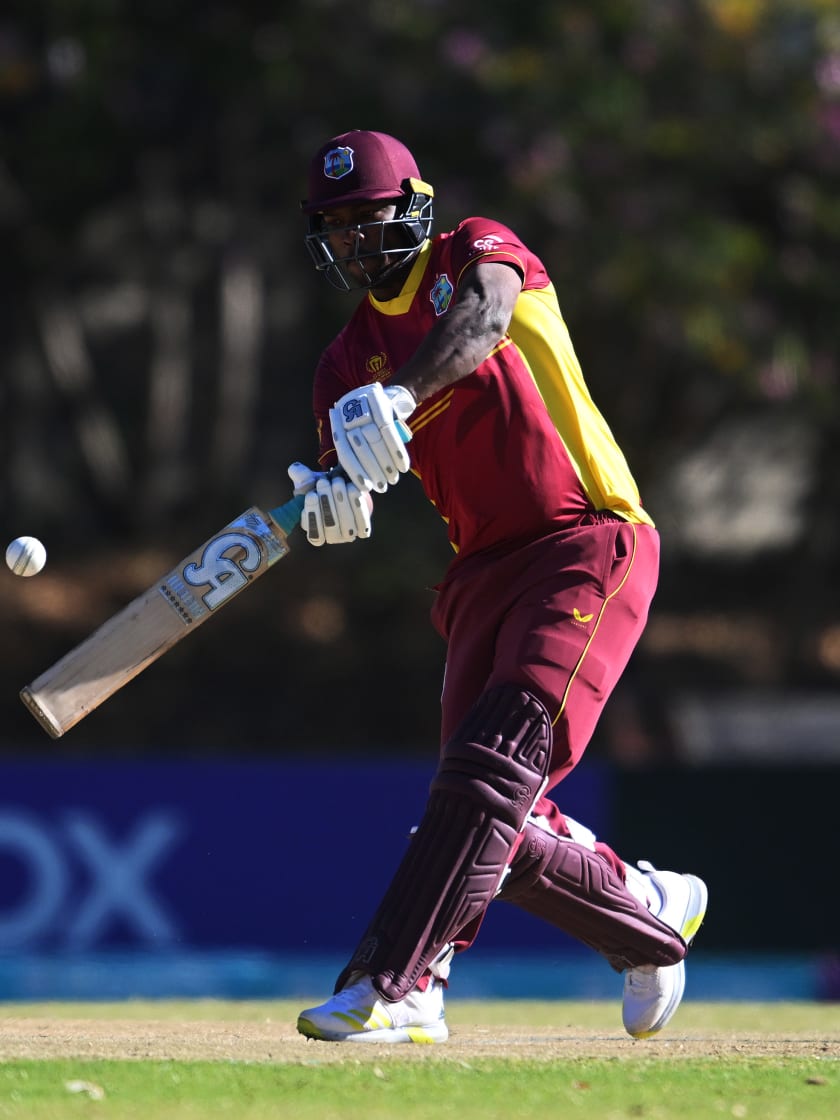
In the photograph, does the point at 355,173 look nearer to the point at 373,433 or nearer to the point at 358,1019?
the point at 373,433

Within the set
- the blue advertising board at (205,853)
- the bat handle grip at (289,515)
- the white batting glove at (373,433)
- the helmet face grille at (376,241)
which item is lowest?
the blue advertising board at (205,853)

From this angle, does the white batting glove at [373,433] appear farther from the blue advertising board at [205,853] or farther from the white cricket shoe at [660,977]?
the blue advertising board at [205,853]

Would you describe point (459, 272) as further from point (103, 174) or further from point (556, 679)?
point (103, 174)

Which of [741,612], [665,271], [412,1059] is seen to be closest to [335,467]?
[412,1059]

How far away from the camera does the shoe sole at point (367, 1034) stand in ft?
12.6

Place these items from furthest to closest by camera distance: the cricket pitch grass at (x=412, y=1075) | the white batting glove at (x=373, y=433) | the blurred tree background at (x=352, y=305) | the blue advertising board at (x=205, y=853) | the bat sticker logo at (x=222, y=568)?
1. the blurred tree background at (x=352, y=305)
2. the blue advertising board at (x=205, y=853)
3. the bat sticker logo at (x=222, y=568)
4. the white batting glove at (x=373, y=433)
5. the cricket pitch grass at (x=412, y=1075)

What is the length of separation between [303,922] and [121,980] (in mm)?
1001

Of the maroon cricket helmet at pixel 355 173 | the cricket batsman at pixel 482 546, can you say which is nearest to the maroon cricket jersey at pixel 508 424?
the cricket batsman at pixel 482 546

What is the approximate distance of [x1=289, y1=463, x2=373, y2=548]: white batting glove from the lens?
12.6 ft

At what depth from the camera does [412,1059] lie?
3613 mm

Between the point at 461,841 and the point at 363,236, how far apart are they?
4.67 ft

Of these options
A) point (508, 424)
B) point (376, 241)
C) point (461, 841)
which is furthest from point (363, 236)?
point (461, 841)

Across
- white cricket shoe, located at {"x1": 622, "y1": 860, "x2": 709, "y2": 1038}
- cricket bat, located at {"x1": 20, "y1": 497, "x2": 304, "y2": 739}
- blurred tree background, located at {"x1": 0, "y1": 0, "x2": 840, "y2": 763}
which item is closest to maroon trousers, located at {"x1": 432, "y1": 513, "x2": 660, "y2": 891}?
white cricket shoe, located at {"x1": 622, "y1": 860, "x2": 709, "y2": 1038}

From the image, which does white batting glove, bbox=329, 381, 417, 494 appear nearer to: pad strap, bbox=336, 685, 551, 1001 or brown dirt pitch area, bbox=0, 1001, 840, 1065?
pad strap, bbox=336, 685, 551, 1001
